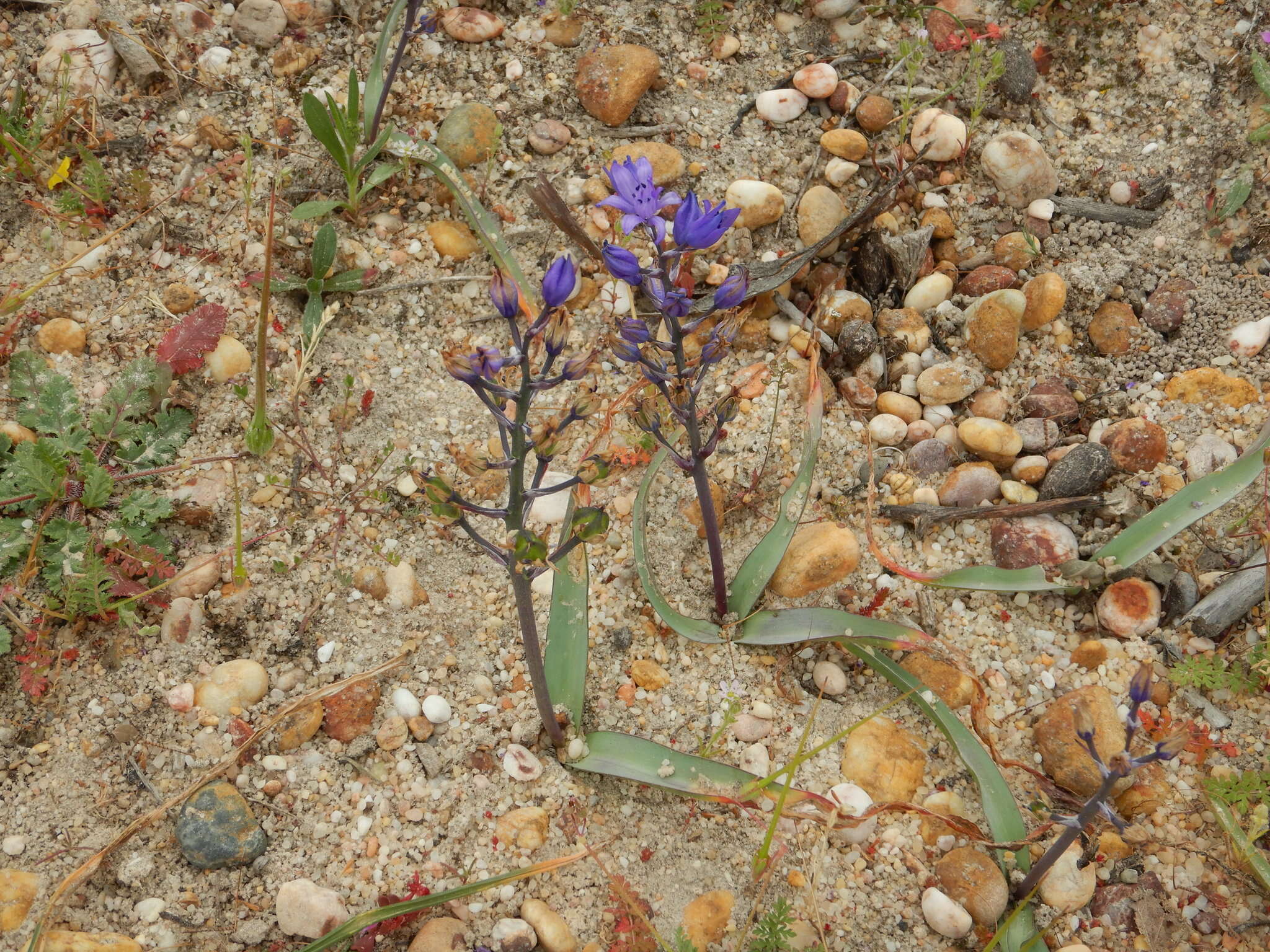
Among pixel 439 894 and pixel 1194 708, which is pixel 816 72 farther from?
pixel 439 894

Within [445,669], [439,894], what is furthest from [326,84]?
[439,894]

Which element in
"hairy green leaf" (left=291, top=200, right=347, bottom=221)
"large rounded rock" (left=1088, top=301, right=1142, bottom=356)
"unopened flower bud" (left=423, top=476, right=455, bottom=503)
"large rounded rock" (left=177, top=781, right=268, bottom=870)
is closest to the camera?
"unopened flower bud" (left=423, top=476, right=455, bottom=503)

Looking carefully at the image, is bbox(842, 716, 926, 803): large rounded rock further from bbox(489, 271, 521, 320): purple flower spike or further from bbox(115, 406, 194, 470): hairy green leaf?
bbox(115, 406, 194, 470): hairy green leaf

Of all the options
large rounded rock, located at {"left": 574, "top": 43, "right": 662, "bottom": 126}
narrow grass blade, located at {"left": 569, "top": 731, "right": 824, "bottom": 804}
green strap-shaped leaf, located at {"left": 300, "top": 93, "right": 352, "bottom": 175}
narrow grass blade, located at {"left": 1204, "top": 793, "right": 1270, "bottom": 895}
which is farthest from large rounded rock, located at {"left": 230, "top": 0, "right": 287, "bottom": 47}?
narrow grass blade, located at {"left": 1204, "top": 793, "right": 1270, "bottom": 895}

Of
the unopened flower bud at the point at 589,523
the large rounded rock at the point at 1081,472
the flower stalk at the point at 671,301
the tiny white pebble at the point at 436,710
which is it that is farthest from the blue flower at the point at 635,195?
the large rounded rock at the point at 1081,472

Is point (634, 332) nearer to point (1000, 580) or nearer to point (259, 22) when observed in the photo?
point (1000, 580)

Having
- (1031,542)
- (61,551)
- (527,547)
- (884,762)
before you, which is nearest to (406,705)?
(527,547)
